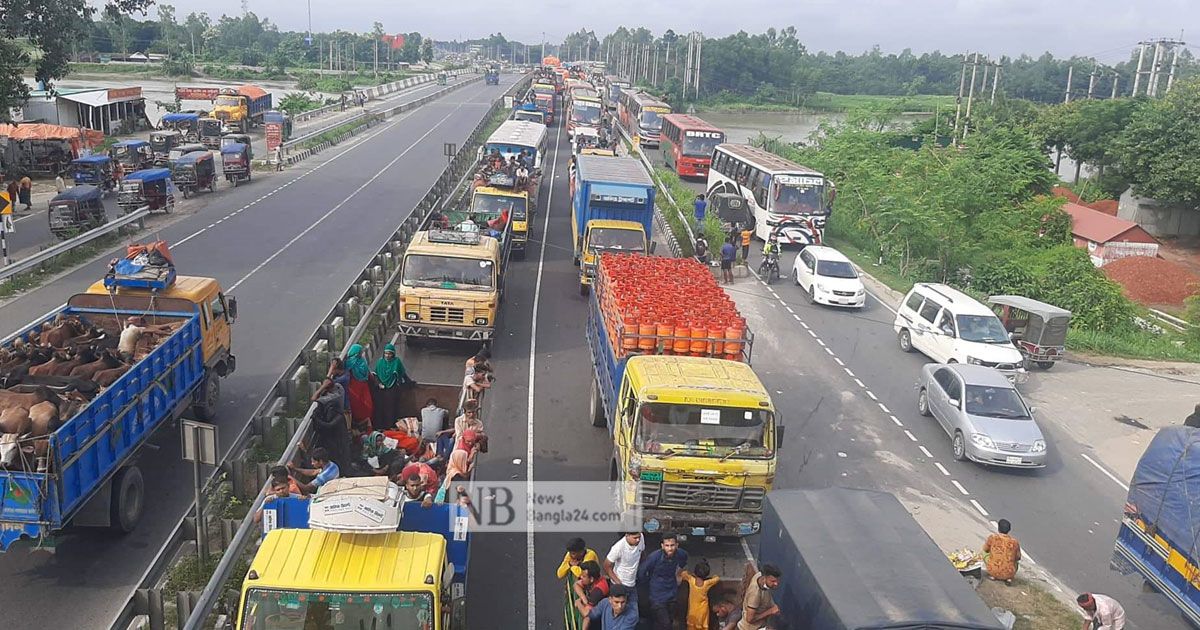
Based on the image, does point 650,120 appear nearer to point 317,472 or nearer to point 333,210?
point 333,210

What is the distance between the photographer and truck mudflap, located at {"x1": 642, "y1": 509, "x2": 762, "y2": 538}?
11.3 meters

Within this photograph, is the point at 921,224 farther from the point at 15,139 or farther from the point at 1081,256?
the point at 15,139

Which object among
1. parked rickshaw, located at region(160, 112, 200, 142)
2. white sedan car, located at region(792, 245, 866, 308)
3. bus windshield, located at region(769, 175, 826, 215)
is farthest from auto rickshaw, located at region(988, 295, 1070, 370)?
parked rickshaw, located at region(160, 112, 200, 142)

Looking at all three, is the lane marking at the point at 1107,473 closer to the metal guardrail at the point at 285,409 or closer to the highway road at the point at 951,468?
the highway road at the point at 951,468

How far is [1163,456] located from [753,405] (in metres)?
4.92

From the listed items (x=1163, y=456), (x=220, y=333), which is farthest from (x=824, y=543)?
(x=220, y=333)

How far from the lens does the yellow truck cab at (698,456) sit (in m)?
11.2

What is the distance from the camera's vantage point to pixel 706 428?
11555 millimetres

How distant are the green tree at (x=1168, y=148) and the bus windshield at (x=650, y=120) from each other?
89.9 ft

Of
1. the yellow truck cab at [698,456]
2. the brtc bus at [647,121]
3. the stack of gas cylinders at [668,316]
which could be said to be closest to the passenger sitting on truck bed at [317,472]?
the yellow truck cab at [698,456]

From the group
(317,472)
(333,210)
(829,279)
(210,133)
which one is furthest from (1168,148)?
(210,133)

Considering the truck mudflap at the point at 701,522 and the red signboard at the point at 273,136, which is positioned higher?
the red signboard at the point at 273,136

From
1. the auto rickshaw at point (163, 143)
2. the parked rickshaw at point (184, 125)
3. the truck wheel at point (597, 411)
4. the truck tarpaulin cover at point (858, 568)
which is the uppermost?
the parked rickshaw at point (184, 125)

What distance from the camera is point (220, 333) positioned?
51.3 ft
